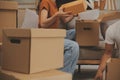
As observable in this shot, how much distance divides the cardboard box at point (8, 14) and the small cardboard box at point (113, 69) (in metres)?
0.78

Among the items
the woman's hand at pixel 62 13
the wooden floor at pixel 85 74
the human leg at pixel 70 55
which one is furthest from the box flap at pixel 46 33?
the wooden floor at pixel 85 74

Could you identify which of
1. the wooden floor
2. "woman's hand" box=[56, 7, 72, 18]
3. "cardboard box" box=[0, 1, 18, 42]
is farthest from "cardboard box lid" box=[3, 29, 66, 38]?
the wooden floor

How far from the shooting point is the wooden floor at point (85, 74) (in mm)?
2964

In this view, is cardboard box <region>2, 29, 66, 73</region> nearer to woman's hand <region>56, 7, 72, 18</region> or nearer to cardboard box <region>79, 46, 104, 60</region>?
woman's hand <region>56, 7, 72, 18</region>

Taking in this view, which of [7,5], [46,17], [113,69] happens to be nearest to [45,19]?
[46,17]

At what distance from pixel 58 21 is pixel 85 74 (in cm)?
120

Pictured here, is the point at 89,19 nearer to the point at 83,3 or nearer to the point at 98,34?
the point at 98,34

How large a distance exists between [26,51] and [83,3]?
892 mm

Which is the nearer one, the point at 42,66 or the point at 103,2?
the point at 42,66

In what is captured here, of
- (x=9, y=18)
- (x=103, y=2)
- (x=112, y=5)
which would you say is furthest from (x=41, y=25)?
(x=112, y=5)

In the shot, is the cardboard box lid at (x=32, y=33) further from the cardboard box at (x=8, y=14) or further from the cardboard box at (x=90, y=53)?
the cardboard box at (x=90, y=53)

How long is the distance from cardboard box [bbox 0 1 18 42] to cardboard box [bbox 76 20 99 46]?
0.83 metres

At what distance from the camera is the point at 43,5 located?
2.18 m

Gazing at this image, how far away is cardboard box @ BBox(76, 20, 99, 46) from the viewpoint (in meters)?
2.55
